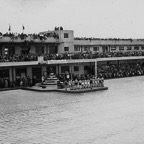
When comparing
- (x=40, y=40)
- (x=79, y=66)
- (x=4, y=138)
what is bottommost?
(x=4, y=138)

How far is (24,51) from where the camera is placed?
134ft

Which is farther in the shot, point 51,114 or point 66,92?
point 66,92

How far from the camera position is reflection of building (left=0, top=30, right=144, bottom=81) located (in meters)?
37.9

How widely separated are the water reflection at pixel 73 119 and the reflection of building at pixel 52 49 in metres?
10.9

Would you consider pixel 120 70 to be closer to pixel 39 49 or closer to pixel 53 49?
pixel 53 49

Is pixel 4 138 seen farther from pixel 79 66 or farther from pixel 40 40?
pixel 79 66

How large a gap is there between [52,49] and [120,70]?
10.5 metres

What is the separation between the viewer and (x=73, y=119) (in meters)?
17.8

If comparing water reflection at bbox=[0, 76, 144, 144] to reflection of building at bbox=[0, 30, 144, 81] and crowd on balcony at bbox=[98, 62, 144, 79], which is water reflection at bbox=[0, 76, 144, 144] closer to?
reflection of building at bbox=[0, 30, 144, 81]

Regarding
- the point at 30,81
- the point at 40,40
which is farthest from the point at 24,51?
the point at 30,81

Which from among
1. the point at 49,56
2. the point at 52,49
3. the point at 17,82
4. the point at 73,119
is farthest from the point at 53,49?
the point at 73,119

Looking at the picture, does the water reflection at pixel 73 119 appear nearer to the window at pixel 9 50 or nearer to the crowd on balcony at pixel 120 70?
the window at pixel 9 50

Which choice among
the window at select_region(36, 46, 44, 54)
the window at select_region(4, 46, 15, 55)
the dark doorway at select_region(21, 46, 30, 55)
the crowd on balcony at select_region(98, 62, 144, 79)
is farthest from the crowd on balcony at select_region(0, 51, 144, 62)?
the window at select_region(36, 46, 44, 54)

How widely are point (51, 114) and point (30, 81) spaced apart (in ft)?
55.6
